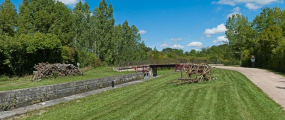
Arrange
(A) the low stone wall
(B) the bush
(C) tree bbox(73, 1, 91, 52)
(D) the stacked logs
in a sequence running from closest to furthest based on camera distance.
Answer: (A) the low stone wall
(D) the stacked logs
(B) the bush
(C) tree bbox(73, 1, 91, 52)

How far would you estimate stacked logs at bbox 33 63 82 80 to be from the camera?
19.8 m

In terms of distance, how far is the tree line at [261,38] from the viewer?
30734 millimetres

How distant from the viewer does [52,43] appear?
28703 millimetres

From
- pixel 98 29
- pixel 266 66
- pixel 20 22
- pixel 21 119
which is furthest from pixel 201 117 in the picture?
pixel 98 29

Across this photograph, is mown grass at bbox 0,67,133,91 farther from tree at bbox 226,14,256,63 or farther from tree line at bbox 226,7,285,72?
tree at bbox 226,14,256,63

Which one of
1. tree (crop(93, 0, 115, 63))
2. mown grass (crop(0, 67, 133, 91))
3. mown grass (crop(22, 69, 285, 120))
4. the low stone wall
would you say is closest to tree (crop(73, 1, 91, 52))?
tree (crop(93, 0, 115, 63))

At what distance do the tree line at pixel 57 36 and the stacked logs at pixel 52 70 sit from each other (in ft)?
16.0

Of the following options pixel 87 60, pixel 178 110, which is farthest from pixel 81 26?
pixel 178 110

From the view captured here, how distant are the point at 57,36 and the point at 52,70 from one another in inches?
552

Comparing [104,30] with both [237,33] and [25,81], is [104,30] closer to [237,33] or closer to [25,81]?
[25,81]

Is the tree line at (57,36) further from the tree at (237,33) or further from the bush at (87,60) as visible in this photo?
the tree at (237,33)

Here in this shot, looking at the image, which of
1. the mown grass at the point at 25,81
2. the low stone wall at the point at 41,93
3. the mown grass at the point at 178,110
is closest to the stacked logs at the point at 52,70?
the mown grass at the point at 25,81

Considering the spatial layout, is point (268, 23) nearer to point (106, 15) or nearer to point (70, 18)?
point (106, 15)

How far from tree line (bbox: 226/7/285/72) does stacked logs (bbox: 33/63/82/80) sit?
2549cm
